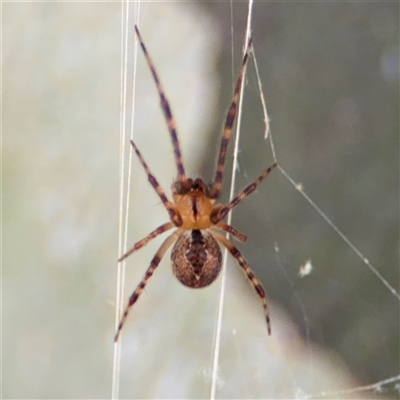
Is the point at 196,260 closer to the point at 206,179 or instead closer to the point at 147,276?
the point at 147,276

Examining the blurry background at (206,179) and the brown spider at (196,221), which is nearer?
the brown spider at (196,221)

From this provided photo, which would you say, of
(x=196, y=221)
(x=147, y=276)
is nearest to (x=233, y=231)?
(x=196, y=221)

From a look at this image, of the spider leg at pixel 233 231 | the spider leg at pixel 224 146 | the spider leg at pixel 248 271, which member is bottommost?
the spider leg at pixel 248 271

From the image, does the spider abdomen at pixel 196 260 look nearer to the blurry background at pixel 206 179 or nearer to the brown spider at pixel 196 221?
the brown spider at pixel 196 221

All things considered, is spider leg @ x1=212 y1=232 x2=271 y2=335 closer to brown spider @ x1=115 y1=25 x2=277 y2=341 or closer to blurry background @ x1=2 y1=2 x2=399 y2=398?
brown spider @ x1=115 y1=25 x2=277 y2=341

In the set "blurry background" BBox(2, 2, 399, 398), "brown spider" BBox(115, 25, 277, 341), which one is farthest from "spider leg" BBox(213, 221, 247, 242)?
"blurry background" BBox(2, 2, 399, 398)

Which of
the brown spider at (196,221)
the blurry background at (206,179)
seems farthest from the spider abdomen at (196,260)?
the blurry background at (206,179)
